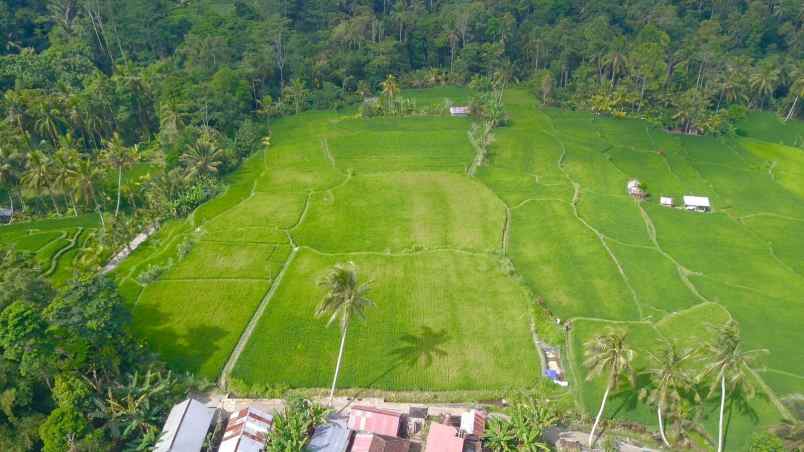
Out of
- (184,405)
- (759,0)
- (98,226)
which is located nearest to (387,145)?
(98,226)

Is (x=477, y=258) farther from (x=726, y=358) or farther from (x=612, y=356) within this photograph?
(x=726, y=358)

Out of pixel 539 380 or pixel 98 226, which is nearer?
pixel 539 380

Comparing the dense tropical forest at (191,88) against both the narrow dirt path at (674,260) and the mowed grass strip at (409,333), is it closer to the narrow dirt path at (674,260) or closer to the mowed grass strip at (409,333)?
the mowed grass strip at (409,333)

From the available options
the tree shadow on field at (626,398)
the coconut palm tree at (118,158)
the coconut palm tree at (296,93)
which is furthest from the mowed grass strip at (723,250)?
the coconut palm tree at (118,158)

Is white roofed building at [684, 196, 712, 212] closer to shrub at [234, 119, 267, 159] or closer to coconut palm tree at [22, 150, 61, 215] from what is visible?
shrub at [234, 119, 267, 159]

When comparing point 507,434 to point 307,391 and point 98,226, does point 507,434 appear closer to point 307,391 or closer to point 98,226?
point 307,391

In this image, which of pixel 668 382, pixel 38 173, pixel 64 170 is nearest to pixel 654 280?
pixel 668 382
